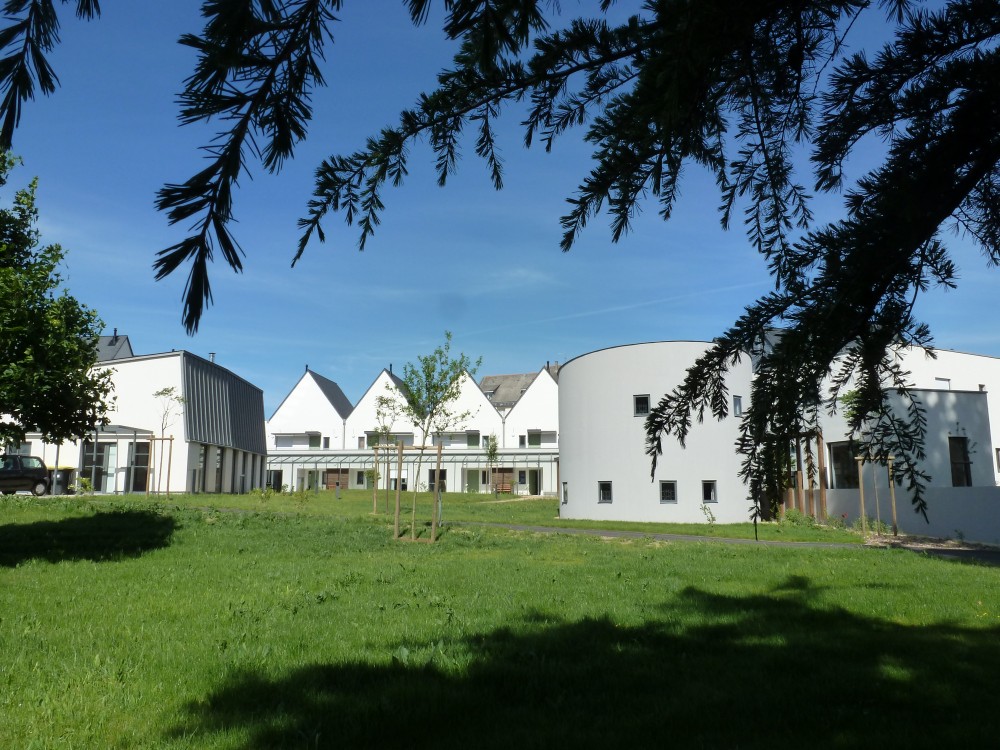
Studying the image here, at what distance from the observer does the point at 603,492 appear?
28.5 meters

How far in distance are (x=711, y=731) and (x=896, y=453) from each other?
2008mm

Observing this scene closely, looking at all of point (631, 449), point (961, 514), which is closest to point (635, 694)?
point (961, 514)

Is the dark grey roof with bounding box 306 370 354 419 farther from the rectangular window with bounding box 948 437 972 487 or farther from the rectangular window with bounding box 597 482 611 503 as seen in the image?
the rectangular window with bounding box 948 437 972 487

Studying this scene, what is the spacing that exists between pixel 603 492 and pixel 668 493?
8.14 feet

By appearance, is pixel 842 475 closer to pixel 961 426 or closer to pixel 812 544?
pixel 961 426

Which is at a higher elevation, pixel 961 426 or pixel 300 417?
pixel 300 417

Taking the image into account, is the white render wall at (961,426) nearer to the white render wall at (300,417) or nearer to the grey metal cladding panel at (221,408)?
the grey metal cladding panel at (221,408)

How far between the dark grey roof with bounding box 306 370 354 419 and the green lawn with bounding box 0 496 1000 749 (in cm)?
4816

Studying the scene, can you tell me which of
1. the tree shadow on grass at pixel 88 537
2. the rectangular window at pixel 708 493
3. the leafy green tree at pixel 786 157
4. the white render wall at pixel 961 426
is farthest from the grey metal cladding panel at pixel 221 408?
the leafy green tree at pixel 786 157

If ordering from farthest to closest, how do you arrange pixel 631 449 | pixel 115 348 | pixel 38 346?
1. pixel 115 348
2. pixel 631 449
3. pixel 38 346

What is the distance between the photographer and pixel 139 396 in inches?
1433

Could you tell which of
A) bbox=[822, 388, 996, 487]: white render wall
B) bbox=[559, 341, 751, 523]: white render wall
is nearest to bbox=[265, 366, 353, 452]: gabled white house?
bbox=[559, 341, 751, 523]: white render wall

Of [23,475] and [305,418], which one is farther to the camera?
[305,418]

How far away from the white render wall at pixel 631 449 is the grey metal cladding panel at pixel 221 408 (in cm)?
1960
